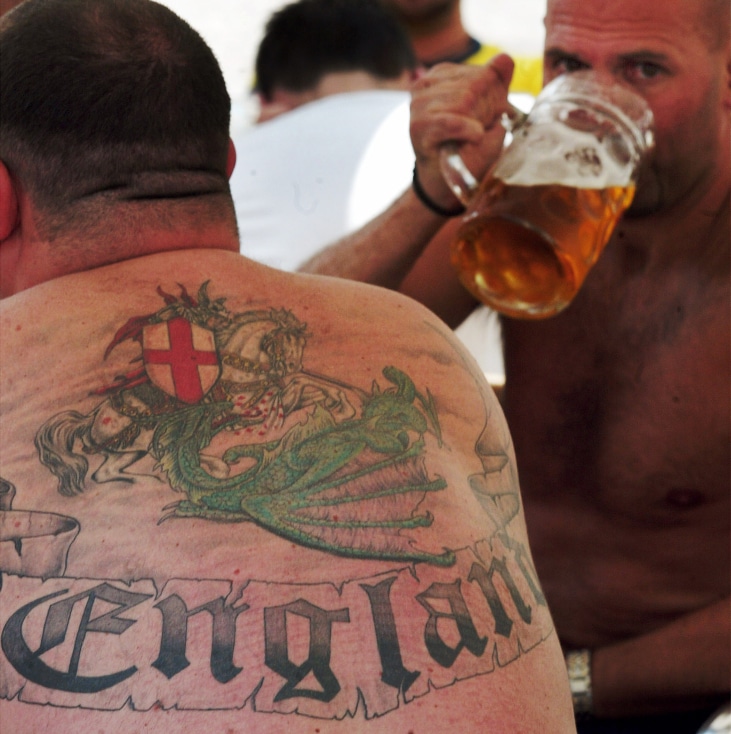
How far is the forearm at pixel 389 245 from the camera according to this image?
185 centimetres

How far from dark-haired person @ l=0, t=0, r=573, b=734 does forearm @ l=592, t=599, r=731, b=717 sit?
2.24 feet

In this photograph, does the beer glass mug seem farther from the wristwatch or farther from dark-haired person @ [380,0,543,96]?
dark-haired person @ [380,0,543,96]

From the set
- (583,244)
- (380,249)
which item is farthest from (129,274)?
(380,249)

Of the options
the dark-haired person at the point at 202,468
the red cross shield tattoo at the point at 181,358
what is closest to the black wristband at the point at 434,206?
the dark-haired person at the point at 202,468

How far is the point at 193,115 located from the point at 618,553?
107 cm

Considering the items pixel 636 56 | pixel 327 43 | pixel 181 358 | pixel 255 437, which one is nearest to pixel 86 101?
pixel 181 358

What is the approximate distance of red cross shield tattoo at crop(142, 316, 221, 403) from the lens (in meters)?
0.96

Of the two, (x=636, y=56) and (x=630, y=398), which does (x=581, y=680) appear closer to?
(x=630, y=398)

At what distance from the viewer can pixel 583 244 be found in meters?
1.24

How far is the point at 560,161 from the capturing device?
123 cm

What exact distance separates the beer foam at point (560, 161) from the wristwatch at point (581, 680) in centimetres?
79

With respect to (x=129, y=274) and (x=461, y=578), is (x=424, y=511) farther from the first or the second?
(x=129, y=274)

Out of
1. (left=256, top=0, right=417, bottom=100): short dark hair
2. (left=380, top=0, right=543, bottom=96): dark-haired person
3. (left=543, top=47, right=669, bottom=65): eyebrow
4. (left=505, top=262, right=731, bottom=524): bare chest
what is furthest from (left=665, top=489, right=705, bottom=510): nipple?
(left=380, top=0, right=543, bottom=96): dark-haired person

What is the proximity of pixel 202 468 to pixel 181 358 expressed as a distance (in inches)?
4.8
